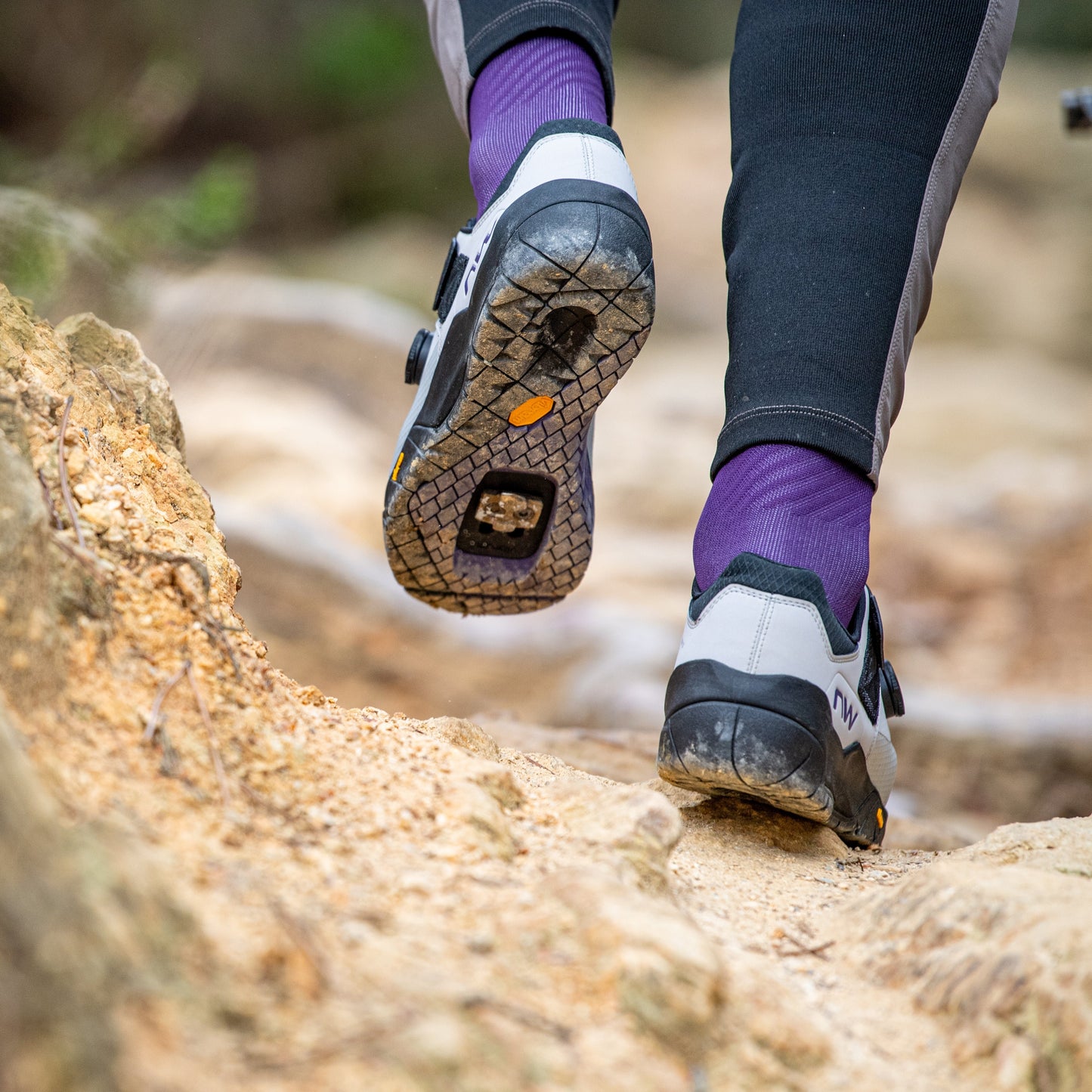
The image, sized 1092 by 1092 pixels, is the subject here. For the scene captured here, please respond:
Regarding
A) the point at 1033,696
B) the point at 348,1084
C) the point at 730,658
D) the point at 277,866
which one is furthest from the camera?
the point at 1033,696

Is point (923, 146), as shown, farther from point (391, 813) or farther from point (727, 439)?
point (391, 813)

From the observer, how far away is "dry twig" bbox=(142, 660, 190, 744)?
68 centimetres

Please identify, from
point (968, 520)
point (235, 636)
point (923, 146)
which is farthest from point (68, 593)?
point (968, 520)

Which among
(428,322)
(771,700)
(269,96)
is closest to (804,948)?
(771,700)

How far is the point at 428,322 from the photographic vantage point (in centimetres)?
563

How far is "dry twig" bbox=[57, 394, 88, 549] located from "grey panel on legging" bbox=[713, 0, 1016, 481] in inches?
24.1

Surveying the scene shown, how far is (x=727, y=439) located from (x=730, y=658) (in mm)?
234

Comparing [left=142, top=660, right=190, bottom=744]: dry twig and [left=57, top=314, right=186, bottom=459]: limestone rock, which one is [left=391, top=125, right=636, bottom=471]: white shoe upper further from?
[left=142, top=660, right=190, bottom=744]: dry twig

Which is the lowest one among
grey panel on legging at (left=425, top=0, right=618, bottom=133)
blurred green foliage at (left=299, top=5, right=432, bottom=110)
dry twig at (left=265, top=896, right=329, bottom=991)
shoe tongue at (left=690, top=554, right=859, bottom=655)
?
dry twig at (left=265, top=896, right=329, bottom=991)

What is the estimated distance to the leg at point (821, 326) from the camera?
3.36ft

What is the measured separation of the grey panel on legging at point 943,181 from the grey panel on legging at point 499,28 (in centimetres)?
37

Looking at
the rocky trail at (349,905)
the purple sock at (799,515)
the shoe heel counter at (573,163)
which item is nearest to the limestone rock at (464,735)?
the rocky trail at (349,905)

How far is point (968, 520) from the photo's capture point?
4387mm

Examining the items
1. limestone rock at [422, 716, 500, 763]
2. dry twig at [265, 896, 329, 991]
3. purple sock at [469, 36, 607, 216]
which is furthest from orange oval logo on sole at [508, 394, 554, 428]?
dry twig at [265, 896, 329, 991]
